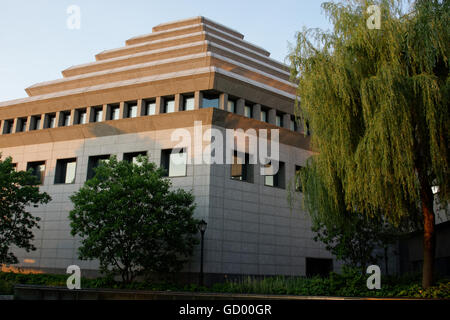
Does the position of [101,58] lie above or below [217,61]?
above

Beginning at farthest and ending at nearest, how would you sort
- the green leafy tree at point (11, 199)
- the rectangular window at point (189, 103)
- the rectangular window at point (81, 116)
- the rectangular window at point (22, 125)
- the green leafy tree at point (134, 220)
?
the rectangular window at point (22, 125)
the rectangular window at point (81, 116)
the rectangular window at point (189, 103)
the green leafy tree at point (11, 199)
the green leafy tree at point (134, 220)

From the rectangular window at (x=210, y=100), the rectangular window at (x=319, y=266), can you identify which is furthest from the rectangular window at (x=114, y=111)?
the rectangular window at (x=319, y=266)

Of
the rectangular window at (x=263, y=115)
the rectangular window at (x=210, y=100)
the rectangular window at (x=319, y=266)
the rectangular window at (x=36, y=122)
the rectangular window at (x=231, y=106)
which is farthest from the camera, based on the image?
the rectangular window at (x=36, y=122)

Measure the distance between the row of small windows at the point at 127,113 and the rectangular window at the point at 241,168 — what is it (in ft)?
11.6

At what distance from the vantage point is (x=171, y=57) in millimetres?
34906

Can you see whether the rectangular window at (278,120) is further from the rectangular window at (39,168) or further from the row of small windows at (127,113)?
the rectangular window at (39,168)

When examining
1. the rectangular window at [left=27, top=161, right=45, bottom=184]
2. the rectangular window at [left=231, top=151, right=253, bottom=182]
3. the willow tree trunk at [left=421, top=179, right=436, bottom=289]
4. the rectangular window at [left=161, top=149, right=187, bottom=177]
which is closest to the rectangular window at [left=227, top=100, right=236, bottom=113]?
the rectangular window at [left=231, top=151, right=253, bottom=182]

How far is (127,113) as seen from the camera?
→ 3161 centimetres

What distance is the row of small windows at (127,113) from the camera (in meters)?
29.9

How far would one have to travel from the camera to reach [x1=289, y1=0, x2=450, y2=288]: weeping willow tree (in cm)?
1397

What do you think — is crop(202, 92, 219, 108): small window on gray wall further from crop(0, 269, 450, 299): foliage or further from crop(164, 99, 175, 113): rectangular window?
crop(0, 269, 450, 299): foliage

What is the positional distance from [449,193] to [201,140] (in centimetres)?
1677
